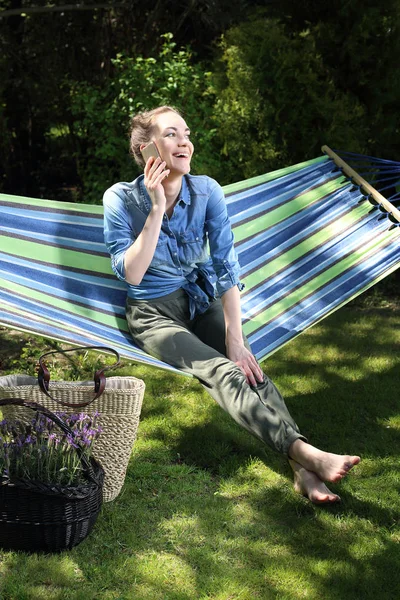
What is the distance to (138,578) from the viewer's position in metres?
2.14

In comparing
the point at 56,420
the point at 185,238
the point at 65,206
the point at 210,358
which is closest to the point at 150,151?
the point at 185,238

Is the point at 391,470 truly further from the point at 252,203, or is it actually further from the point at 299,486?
the point at 252,203

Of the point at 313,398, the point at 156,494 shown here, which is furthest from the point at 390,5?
the point at 156,494

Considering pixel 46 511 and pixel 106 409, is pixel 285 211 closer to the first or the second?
pixel 106 409

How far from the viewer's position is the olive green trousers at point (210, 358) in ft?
7.95

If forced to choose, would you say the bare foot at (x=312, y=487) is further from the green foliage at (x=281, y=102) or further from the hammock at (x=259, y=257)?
the green foliage at (x=281, y=102)

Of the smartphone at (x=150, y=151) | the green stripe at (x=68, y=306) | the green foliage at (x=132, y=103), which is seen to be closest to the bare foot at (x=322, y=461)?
the green stripe at (x=68, y=306)

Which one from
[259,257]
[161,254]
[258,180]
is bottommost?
[259,257]

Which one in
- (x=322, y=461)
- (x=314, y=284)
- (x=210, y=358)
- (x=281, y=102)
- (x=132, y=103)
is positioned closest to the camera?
(x=322, y=461)

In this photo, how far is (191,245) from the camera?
2.90 metres

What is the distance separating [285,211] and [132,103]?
225cm

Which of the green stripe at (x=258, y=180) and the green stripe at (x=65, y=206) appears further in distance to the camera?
the green stripe at (x=258, y=180)

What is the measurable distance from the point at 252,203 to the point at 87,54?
136 inches

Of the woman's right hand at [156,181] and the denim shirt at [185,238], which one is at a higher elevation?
the woman's right hand at [156,181]
